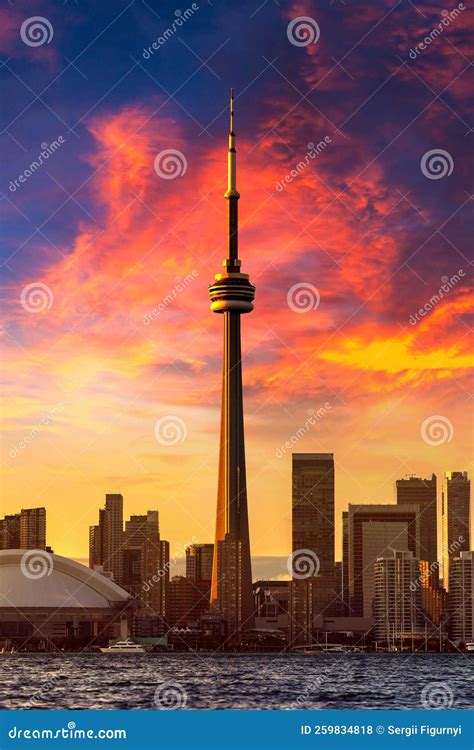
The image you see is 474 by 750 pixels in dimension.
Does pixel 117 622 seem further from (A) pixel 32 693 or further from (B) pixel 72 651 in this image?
(A) pixel 32 693

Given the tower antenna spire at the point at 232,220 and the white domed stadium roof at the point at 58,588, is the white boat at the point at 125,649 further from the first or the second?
the tower antenna spire at the point at 232,220

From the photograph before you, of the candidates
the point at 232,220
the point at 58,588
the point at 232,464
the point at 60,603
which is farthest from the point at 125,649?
the point at 232,220

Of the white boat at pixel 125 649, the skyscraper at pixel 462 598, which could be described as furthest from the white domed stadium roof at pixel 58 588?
the skyscraper at pixel 462 598

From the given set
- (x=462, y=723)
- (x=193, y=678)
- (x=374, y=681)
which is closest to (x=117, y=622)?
(x=193, y=678)

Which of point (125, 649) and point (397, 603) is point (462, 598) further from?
point (125, 649)

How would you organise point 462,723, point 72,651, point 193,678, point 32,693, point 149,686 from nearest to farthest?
1. point 462,723
2. point 32,693
3. point 149,686
4. point 193,678
5. point 72,651

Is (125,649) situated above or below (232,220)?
below

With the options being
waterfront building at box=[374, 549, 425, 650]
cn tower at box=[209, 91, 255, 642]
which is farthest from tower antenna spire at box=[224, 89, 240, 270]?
waterfront building at box=[374, 549, 425, 650]
